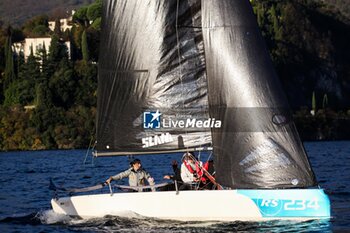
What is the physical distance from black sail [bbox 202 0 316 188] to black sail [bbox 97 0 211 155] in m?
0.39

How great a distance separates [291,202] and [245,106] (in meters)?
2.22

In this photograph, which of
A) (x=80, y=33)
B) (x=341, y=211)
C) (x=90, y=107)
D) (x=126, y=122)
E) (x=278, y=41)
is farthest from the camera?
(x=278, y=41)

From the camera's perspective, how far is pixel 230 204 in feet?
62.1

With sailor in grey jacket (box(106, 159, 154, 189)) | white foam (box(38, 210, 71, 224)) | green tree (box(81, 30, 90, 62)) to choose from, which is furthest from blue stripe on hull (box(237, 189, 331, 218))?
green tree (box(81, 30, 90, 62))

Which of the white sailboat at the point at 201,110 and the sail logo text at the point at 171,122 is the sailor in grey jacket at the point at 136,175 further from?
the sail logo text at the point at 171,122

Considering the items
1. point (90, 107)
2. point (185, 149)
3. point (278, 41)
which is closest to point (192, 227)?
point (185, 149)

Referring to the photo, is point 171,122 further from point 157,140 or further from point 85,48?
point 85,48

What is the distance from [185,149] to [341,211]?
533 cm

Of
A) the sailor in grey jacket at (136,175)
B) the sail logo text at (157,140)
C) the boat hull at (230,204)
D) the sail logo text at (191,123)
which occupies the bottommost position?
the boat hull at (230,204)

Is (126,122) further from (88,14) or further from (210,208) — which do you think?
(88,14)

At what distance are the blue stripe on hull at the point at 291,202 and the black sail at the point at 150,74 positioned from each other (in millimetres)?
1799

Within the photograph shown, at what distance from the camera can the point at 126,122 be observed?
20.2 metres

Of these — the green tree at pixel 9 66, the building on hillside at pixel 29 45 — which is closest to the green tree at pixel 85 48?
the building on hillside at pixel 29 45

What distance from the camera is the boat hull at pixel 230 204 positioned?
1873 cm
